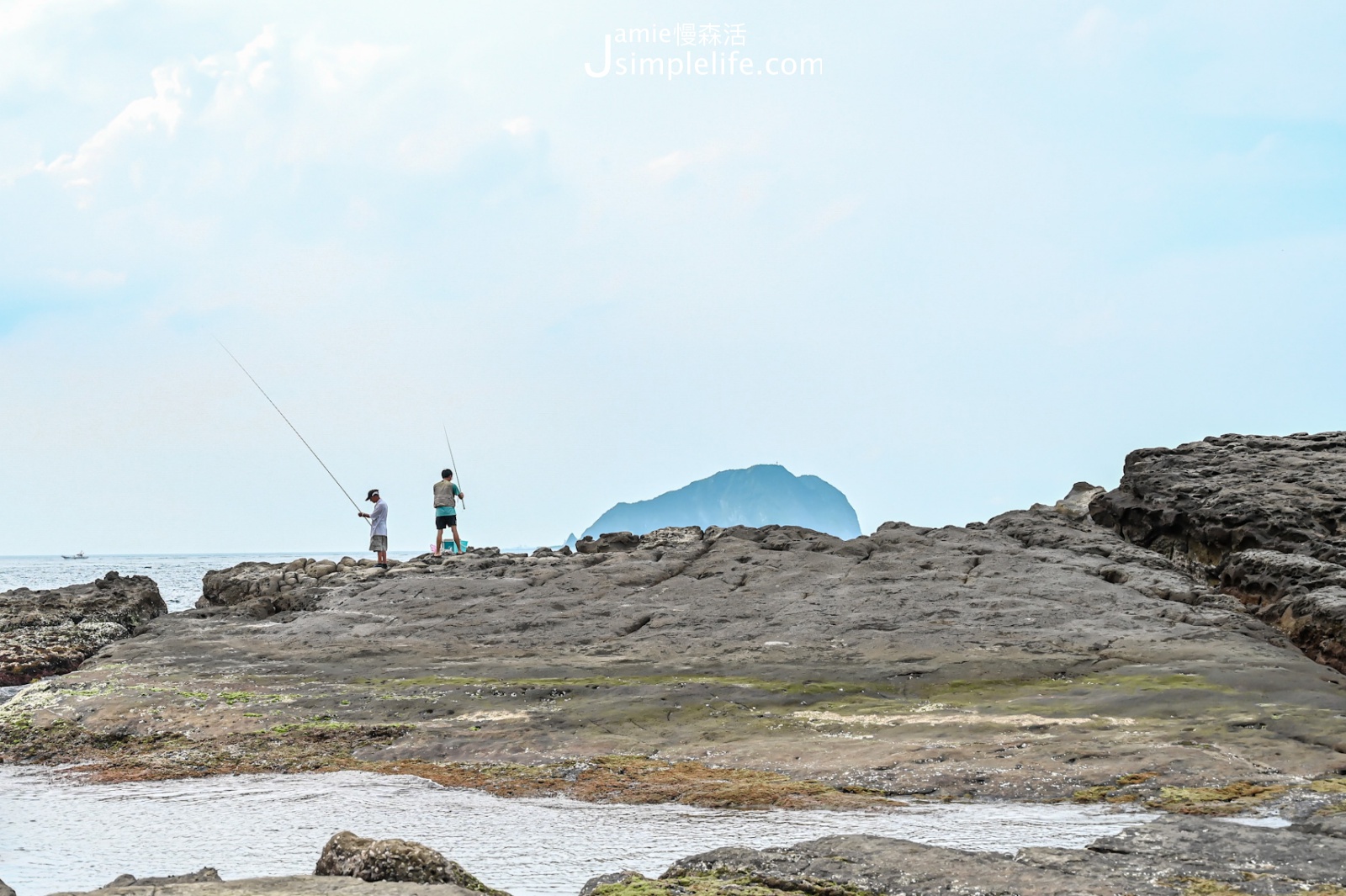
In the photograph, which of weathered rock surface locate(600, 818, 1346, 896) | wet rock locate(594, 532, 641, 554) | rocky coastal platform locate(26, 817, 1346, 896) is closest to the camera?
rocky coastal platform locate(26, 817, 1346, 896)

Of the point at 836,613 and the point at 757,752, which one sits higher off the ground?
the point at 836,613

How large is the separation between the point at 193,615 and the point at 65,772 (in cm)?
762

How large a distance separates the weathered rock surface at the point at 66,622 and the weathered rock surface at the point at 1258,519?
16.5 m

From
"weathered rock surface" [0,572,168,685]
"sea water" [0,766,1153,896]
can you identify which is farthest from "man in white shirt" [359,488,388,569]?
"sea water" [0,766,1153,896]

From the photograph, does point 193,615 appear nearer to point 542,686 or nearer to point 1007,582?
point 542,686

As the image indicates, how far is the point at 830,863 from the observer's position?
204 inches

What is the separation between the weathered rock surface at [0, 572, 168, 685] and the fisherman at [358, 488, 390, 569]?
3.95m

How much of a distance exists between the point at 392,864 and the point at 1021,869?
9.60 ft

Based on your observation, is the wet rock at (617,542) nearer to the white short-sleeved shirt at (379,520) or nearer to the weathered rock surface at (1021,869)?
the white short-sleeved shirt at (379,520)

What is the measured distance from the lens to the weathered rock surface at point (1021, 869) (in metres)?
4.84

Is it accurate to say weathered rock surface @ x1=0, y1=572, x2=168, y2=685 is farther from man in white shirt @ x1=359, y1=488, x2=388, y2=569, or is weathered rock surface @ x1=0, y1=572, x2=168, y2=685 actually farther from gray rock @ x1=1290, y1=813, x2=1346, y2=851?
gray rock @ x1=1290, y1=813, x2=1346, y2=851

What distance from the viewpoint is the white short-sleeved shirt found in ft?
68.3

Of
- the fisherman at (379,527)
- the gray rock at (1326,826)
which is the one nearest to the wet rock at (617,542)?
the fisherman at (379,527)

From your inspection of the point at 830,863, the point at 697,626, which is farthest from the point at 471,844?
the point at 697,626
